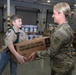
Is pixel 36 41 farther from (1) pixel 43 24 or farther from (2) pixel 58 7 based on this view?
(1) pixel 43 24

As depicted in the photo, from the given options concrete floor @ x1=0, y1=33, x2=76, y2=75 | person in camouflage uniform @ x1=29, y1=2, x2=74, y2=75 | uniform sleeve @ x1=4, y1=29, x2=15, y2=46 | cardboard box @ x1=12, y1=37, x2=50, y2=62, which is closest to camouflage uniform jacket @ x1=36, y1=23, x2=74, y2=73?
person in camouflage uniform @ x1=29, y1=2, x2=74, y2=75

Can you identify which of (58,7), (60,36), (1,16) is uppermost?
(1,16)

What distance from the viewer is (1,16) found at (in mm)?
13594

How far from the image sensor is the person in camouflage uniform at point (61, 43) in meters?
1.29

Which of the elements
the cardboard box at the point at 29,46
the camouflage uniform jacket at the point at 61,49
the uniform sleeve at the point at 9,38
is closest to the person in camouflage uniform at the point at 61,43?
the camouflage uniform jacket at the point at 61,49

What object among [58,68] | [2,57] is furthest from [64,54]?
[2,57]

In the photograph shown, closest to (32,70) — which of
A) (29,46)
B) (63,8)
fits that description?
(29,46)

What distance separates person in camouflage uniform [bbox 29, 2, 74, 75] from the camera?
1285 millimetres

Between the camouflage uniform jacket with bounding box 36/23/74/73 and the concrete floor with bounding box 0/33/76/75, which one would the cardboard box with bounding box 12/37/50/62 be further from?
the concrete floor with bounding box 0/33/76/75

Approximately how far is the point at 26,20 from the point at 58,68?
44.5 ft

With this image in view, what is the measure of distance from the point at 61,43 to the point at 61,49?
0.10m

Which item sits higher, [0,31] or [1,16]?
[1,16]

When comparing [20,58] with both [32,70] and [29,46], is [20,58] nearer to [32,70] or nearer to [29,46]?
[29,46]

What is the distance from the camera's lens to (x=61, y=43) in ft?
4.21
